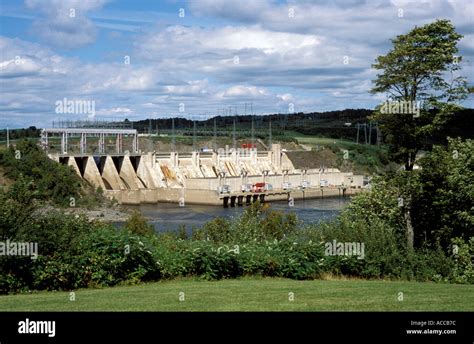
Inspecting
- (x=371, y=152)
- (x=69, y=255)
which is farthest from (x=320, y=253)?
(x=371, y=152)

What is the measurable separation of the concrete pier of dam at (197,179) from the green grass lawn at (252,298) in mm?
64519

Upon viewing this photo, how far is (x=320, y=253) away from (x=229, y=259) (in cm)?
263

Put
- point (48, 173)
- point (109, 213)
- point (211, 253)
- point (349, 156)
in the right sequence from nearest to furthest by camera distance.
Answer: point (211, 253) → point (109, 213) → point (48, 173) → point (349, 156)

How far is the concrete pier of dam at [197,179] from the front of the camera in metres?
80.8

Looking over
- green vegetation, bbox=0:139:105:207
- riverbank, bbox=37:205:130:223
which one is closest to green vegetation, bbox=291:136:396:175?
green vegetation, bbox=0:139:105:207

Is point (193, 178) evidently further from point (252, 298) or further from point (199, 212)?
point (252, 298)

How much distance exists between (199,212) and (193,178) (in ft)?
42.5

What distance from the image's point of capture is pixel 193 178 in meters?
86.2

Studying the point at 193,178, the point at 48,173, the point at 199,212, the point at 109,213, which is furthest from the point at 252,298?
the point at 193,178

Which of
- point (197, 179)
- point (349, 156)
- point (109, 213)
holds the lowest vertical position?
point (109, 213)

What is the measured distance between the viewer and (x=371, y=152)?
125250 millimetres
